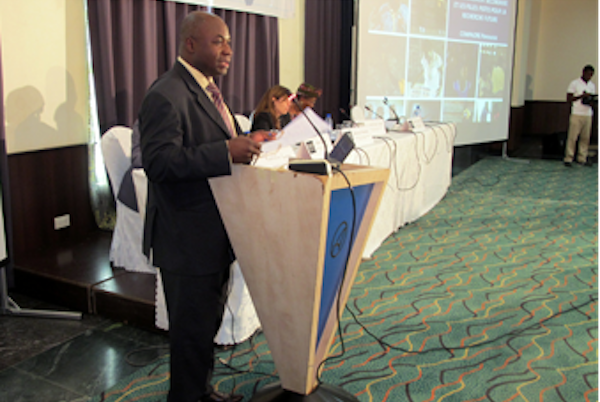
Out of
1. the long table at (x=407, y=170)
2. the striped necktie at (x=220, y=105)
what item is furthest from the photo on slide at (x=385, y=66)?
the striped necktie at (x=220, y=105)

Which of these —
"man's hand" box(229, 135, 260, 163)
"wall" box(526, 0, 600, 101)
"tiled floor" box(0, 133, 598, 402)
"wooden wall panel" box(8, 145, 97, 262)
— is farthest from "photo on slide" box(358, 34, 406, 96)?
"wall" box(526, 0, 600, 101)

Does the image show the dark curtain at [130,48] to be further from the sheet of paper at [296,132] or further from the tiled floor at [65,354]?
the sheet of paper at [296,132]

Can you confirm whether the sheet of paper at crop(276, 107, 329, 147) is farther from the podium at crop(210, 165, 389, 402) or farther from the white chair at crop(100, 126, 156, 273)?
the white chair at crop(100, 126, 156, 273)

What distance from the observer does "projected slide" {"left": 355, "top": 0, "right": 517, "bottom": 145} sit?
578 cm

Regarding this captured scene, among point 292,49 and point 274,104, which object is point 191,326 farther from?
point 292,49

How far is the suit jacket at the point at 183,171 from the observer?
1357mm

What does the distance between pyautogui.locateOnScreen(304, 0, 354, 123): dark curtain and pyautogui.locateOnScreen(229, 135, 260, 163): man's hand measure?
484 cm

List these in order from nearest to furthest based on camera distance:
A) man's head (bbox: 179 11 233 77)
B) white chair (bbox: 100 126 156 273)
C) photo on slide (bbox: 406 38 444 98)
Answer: man's head (bbox: 179 11 233 77), white chair (bbox: 100 126 156 273), photo on slide (bbox: 406 38 444 98)

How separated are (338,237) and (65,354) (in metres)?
1.55

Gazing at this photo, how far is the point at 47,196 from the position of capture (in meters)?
3.36

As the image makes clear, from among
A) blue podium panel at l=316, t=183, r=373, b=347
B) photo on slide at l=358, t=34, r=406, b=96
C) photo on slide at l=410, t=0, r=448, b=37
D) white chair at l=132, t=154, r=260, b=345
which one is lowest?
white chair at l=132, t=154, r=260, b=345

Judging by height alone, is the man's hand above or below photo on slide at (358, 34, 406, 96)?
below

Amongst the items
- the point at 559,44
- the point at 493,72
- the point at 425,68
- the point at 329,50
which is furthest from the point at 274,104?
the point at 559,44

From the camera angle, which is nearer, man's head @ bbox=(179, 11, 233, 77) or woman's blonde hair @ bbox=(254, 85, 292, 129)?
man's head @ bbox=(179, 11, 233, 77)
